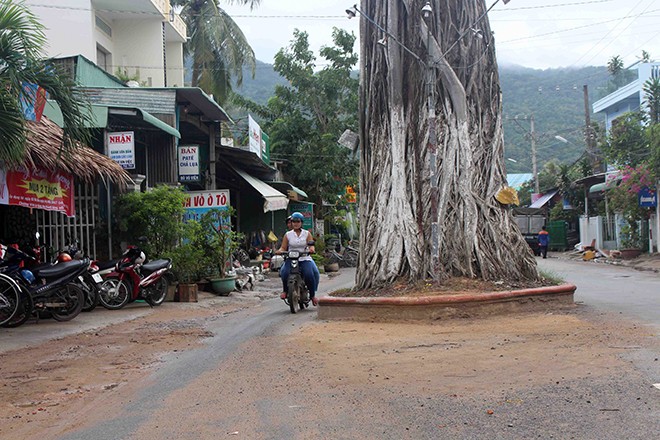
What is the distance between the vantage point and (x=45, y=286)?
33.1 feet

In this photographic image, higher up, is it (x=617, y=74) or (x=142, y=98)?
(x=617, y=74)

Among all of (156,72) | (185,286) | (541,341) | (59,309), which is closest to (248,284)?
(185,286)

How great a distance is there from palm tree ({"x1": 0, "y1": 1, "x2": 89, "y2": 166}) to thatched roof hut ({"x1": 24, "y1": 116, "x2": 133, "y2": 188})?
86cm

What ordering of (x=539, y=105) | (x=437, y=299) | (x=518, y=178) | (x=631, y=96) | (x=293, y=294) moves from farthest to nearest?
(x=518, y=178), (x=539, y=105), (x=631, y=96), (x=293, y=294), (x=437, y=299)

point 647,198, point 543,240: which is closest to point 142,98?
point 647,198

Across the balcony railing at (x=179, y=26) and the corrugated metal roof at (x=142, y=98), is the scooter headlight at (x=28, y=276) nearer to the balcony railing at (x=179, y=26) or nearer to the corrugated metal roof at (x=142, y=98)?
the corrugated metal roof at (x=142, y=98)

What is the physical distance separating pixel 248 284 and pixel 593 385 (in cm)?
1280

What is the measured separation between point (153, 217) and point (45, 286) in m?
3.62

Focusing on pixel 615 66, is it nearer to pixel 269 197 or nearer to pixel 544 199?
pixel 544 199

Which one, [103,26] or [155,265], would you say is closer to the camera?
[155,265]

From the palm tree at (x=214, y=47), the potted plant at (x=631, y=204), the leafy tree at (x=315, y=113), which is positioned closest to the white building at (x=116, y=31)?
the palm tree at (x=214, y=47)

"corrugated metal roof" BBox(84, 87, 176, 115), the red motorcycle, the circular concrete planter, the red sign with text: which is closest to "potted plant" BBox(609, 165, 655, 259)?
the circular concrete planter

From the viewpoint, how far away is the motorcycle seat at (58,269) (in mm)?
10125

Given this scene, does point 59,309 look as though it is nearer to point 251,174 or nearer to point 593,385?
point 593,385
